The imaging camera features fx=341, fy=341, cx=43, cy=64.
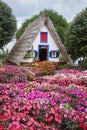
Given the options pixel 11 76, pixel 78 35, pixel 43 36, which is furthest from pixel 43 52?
pixel 11 76

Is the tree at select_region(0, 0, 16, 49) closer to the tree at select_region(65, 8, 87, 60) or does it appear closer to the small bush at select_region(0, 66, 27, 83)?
the tree at select_region(65, 8, 87, 60)

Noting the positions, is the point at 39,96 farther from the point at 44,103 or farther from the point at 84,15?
the point at 84,15

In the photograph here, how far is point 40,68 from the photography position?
81.1 ft

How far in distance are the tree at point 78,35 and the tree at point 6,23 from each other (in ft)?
27.7

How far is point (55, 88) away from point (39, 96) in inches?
81.2

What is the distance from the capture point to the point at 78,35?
107 ft

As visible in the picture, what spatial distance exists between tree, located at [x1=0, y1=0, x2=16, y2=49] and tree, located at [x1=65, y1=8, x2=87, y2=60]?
332 inches

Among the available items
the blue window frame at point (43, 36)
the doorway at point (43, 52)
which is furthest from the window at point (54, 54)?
the blue window frame at point (43, 36)

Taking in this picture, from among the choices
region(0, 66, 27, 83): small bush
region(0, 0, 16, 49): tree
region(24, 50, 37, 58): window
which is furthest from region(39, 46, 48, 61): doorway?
region(0, 66, 27, 83): small bush

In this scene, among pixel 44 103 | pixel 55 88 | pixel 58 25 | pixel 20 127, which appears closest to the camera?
pixel 20 127

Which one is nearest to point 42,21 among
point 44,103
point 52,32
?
point 52,32

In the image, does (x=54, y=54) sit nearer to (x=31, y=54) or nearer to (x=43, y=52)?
(x=43, y=52)

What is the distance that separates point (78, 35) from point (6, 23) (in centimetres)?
1016

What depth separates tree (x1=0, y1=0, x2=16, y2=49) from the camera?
38.9m
